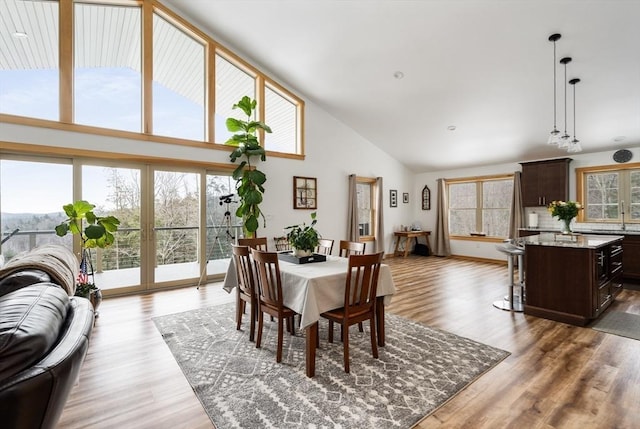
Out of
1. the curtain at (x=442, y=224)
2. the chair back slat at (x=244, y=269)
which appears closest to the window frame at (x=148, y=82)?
the chair back slat at (x=244, y=269)

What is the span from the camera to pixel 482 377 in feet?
7.77

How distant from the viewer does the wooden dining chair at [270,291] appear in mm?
2516

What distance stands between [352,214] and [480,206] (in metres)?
3.43

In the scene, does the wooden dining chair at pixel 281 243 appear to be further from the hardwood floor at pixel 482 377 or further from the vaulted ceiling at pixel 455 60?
the vaulted ceiling at pixel 455 60

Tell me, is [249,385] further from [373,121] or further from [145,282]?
[373,121]

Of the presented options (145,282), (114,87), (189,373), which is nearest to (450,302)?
(189,373)

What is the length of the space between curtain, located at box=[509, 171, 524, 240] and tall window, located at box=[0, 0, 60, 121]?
8318mm

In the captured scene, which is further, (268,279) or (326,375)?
(268,279)

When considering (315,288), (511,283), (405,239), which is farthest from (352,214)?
(315,288)

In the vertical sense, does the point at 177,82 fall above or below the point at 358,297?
above

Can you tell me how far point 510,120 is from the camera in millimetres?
5609

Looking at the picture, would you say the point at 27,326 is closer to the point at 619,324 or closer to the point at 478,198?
the point at 619,324

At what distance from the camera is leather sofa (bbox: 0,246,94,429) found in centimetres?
77

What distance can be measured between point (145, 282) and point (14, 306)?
4.22 meters
